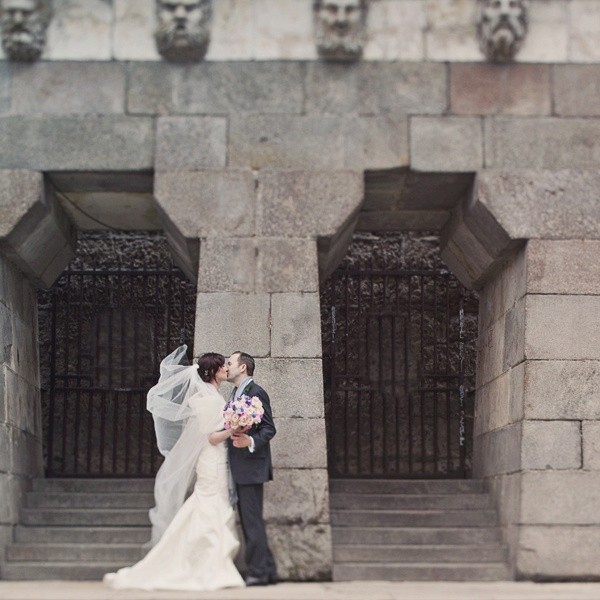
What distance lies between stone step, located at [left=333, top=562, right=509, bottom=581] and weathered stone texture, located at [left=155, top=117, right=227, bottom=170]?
3.33 meters

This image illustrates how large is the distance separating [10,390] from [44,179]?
5.74 ft

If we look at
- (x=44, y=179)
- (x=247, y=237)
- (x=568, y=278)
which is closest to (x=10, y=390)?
(x=44, y=179)

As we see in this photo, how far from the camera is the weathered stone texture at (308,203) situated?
8.86 m

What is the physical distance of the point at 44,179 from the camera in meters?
9.08

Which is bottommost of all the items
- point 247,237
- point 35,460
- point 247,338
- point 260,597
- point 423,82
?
point 260,597

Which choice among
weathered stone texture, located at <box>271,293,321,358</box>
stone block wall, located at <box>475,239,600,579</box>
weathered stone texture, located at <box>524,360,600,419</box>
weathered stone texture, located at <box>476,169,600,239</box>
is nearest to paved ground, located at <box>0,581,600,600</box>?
stone block wall, located at <box>475,239,600,579</box>

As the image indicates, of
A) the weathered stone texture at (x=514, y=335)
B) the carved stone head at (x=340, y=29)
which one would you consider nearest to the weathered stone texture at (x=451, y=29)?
the carved stone head at (x=340, y=29)

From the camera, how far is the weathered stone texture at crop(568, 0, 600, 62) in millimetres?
9117

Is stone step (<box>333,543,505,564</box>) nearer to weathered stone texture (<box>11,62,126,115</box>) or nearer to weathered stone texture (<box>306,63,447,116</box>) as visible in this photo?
weathered stone texture (<box>306,63,447,116</box>)

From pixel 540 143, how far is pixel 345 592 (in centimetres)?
391

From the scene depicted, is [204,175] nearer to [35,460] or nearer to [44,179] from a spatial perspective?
[44,179]

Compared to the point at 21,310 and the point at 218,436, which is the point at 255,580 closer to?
the point at 218,436

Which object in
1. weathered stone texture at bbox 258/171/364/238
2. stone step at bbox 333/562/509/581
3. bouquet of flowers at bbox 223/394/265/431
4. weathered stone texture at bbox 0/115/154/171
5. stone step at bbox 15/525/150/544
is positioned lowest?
stone step at bbox 333/562/509/581

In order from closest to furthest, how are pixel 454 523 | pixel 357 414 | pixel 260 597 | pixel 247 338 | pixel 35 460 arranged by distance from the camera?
pixel 260 597
pixel 247 338
pixel 454 523
pixel 35 460
pixel 357 414
